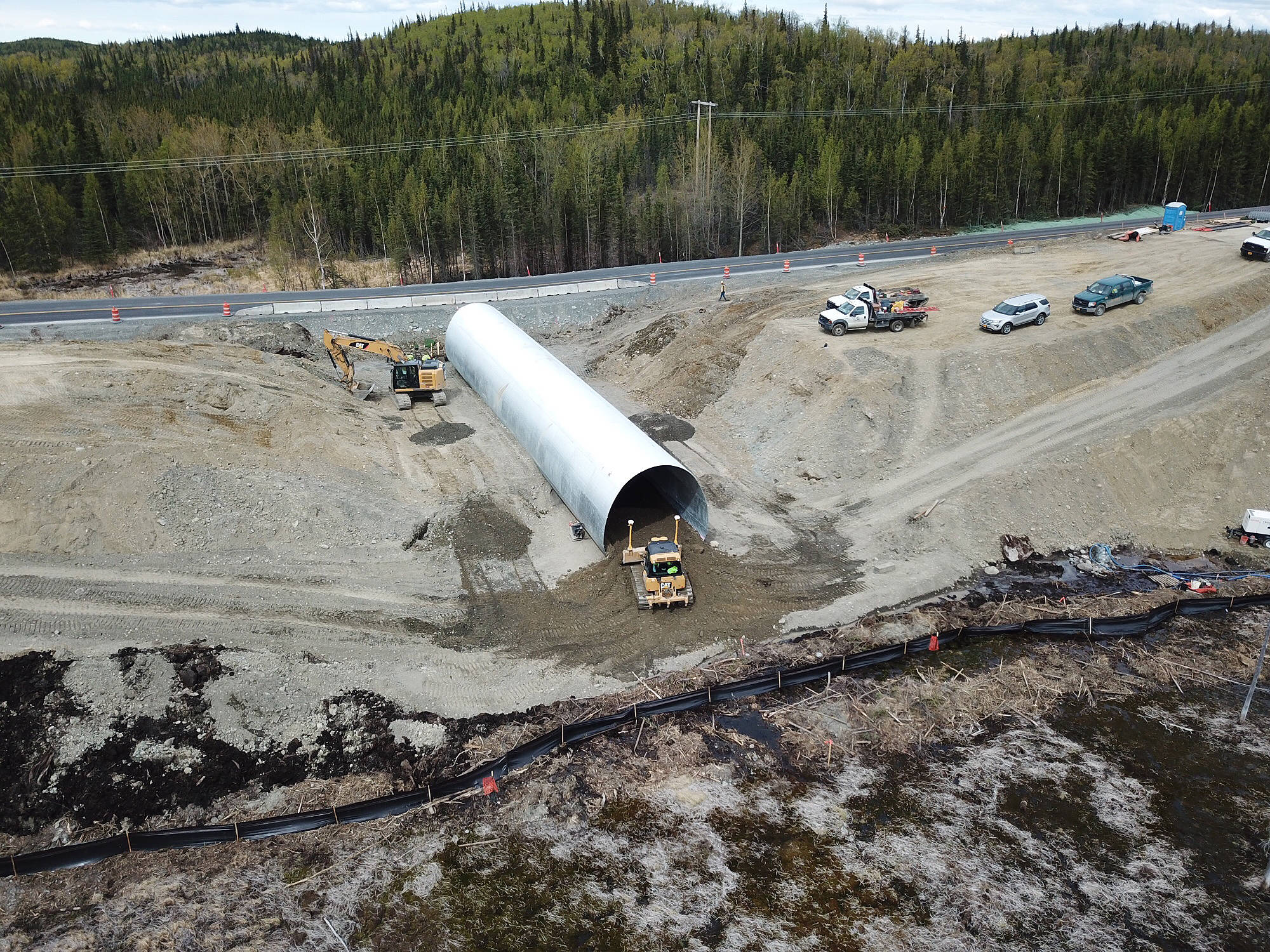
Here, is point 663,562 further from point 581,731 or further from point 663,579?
point 581,731

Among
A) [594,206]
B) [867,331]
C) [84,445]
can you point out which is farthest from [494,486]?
[594,206]

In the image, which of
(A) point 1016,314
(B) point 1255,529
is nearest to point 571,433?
(A) point 1016,314

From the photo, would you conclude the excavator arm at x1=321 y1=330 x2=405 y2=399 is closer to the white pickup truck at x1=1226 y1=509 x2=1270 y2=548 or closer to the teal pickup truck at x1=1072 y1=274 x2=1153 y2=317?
the teal pickup truck at x1=1072 y1=274 x2=1153 y2=317

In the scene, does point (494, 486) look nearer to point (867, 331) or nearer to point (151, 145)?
point (867, 331)

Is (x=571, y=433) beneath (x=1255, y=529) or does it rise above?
above

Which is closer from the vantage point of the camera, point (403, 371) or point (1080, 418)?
point (1080, 418)

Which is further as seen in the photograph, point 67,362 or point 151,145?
point 151,145

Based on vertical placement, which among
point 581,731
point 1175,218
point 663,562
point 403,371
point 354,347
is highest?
point 1175,218
